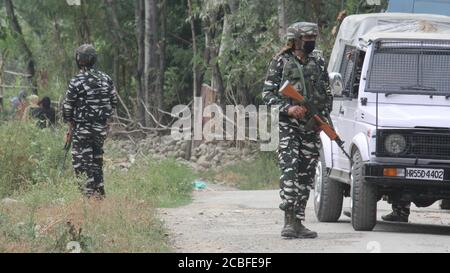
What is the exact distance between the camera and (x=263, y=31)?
26.5 m

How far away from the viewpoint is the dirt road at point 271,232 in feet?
34.6

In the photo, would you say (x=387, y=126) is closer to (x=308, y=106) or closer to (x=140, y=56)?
(x=308, y=106)

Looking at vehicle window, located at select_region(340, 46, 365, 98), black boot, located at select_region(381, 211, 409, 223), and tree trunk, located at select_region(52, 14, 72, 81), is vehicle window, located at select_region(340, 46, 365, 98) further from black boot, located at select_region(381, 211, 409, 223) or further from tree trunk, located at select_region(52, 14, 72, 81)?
tree trunk, located at select_region(52, 14, 72, 81)

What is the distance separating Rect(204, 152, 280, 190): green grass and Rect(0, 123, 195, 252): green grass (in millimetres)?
2537

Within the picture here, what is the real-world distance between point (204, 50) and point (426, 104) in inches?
734

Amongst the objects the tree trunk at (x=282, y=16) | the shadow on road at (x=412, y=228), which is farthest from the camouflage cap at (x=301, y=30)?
the tree trunk at (x=282, y=16)

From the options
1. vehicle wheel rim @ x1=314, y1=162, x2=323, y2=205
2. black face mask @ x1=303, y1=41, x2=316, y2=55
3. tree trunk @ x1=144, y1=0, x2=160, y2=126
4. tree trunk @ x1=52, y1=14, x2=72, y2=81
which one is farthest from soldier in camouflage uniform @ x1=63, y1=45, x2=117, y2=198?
tree trunk @ x1=52, y1=14, x2=72, y2=81

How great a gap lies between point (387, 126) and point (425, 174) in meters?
0.61

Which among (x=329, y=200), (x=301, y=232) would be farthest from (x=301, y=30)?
(x=329, y=200)

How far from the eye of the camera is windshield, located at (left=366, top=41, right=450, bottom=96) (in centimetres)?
1277

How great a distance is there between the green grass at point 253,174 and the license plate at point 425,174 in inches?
435

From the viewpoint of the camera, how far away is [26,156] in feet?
58.0
